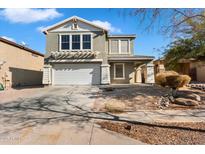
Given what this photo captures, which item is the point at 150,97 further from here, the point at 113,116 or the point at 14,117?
the point at 14,117

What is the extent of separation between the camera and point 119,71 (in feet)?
74.7

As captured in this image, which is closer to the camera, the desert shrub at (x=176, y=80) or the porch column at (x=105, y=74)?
the desert shrub at (x=176, y=80)

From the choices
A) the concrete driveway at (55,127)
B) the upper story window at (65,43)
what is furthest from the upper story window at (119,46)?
the concrete driveway at (55,127)

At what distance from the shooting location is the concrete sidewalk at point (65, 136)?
5141 millimetres

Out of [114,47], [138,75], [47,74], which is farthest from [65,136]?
[138,75]

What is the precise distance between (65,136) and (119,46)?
60.9 feet

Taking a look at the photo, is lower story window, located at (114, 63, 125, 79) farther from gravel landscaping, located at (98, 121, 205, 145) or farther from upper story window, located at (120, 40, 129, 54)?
gravel landscaping, located at (98, 121, 205, 145)

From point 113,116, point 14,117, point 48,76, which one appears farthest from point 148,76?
point 14,117

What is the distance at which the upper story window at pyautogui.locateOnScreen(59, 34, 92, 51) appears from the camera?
20.4 meters

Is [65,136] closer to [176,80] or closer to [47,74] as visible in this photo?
[176,80]

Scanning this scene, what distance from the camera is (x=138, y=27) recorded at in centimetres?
954

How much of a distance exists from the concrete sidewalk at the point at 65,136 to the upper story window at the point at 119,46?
1734 centimetres

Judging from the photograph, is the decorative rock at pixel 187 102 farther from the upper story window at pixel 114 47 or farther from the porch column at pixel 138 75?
the porch column at pixel 138 75

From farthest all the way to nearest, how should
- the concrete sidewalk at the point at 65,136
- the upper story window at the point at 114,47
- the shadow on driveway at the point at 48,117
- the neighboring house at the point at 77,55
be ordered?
1. the upper story window at the point at 114,47
2. the neighboring house at the point at 77,55
3. the shadow on driveway at the point at 48,117
4. the concrete sidewalk at the point at 65,136
